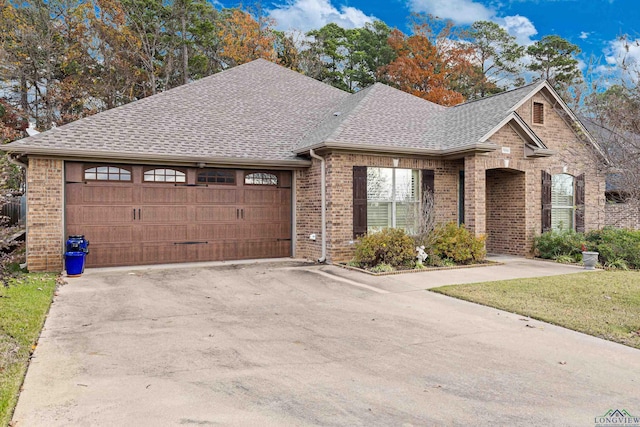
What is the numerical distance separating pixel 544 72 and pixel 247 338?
31.7m

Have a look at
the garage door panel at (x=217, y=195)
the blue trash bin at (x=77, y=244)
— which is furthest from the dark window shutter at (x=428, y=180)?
the blue trash bin at (x=77, y=244)

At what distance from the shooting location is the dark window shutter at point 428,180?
12.3 meters

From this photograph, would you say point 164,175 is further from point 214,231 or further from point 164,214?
point 214,231

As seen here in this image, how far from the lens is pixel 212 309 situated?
6.61 m

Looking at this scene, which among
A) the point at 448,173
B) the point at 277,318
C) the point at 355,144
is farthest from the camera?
the point at 448,173

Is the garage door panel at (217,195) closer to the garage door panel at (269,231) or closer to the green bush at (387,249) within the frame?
the garage door panel at (269,231)

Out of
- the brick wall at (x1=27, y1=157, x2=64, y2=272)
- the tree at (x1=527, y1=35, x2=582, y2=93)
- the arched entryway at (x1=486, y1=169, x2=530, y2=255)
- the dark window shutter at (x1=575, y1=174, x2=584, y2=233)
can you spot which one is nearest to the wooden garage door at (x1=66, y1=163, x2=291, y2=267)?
the brick wall at (x1=27, y1=157, x2=64, y2=272)

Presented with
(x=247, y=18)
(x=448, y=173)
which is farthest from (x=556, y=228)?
(x=247, y=18)

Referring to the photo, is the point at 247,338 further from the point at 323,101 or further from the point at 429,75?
the point at 429,75

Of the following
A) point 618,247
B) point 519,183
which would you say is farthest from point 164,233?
point 618,247

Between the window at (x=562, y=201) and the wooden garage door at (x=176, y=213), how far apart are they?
8292 millimetres

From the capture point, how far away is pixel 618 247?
11.1 meters

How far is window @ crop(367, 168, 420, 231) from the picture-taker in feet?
38.7

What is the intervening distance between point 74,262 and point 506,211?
11843mm
